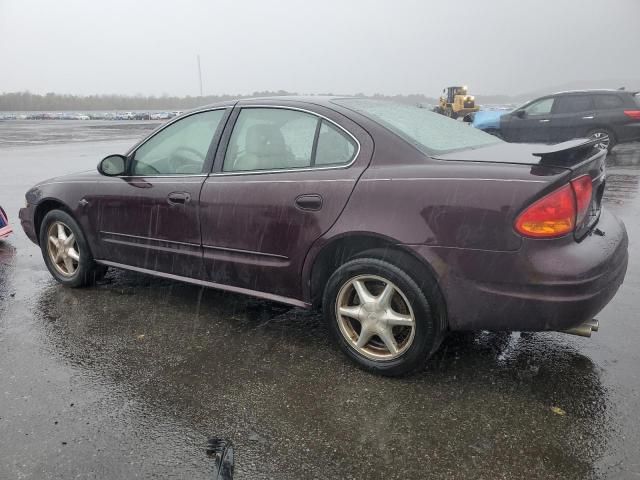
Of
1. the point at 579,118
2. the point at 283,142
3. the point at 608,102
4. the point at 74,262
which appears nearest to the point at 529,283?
the point at 283,142

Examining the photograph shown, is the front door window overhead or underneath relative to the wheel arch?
overhead

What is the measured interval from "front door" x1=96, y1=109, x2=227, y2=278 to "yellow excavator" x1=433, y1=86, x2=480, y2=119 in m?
30.6

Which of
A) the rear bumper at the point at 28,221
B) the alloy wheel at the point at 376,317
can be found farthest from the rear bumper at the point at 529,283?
the rear bumper at the point at 28,221

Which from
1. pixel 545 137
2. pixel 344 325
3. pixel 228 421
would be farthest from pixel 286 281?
pixel 545 137

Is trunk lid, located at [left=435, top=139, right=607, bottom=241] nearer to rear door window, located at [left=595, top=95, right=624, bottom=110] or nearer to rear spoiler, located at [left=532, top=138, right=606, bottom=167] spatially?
rear spoiler, located at [left=532, top=138, right=606, bottom=167]

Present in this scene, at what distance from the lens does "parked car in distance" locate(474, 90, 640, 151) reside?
1150 centimetres

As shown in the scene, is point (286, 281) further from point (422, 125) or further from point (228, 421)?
point (422, 125)

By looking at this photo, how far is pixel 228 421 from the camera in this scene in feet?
8.14

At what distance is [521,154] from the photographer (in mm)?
2748

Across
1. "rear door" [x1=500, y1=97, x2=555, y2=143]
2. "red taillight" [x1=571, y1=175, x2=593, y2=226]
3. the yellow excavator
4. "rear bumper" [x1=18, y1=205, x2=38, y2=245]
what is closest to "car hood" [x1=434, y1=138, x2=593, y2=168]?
"red taillight" [x1=571, y1=175, x2=593, y2=226]

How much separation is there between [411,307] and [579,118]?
444 inches

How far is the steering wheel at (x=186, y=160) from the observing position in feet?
11.5

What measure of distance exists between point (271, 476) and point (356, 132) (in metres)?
1.83

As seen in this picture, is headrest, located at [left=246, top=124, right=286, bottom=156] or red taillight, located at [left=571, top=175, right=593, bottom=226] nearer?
red taillight, located at [left=571, top=175, right=593, bottom=226]
